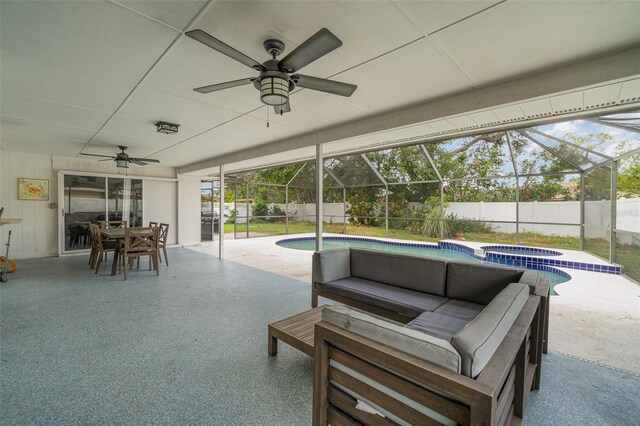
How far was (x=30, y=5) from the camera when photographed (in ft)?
5.40

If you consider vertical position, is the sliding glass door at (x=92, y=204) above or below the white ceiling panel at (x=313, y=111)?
below

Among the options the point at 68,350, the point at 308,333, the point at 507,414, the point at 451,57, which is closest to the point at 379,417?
the point at 507,414

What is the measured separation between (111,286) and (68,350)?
6.96ft

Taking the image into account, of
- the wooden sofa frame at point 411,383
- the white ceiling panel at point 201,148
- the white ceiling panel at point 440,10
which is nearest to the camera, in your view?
the wooden sofa frame at point 411,383

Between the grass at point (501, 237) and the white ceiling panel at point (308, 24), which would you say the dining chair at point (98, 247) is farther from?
the grass at point (501, 237)

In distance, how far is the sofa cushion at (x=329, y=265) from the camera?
304 cm

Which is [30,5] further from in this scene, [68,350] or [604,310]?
[604,310]

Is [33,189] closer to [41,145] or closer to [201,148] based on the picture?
[41,145]

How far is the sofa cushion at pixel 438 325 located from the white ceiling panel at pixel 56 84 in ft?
11.3

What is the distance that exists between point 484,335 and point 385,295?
1.54 meters

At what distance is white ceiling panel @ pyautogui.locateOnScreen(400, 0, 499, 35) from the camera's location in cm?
161

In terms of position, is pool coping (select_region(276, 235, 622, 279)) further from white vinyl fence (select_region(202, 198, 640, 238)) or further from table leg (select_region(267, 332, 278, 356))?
table leg (select_region(267, 332, 278, 356))

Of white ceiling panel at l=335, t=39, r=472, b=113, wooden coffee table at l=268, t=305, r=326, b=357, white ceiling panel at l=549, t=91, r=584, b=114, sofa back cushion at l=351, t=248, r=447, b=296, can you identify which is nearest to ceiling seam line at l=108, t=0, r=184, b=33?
white ceiling panel at l=335, t=39, r=472, b=113

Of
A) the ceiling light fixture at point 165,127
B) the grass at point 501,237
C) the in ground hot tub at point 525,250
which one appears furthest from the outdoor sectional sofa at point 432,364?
the in ground hot tub at point 525,250
